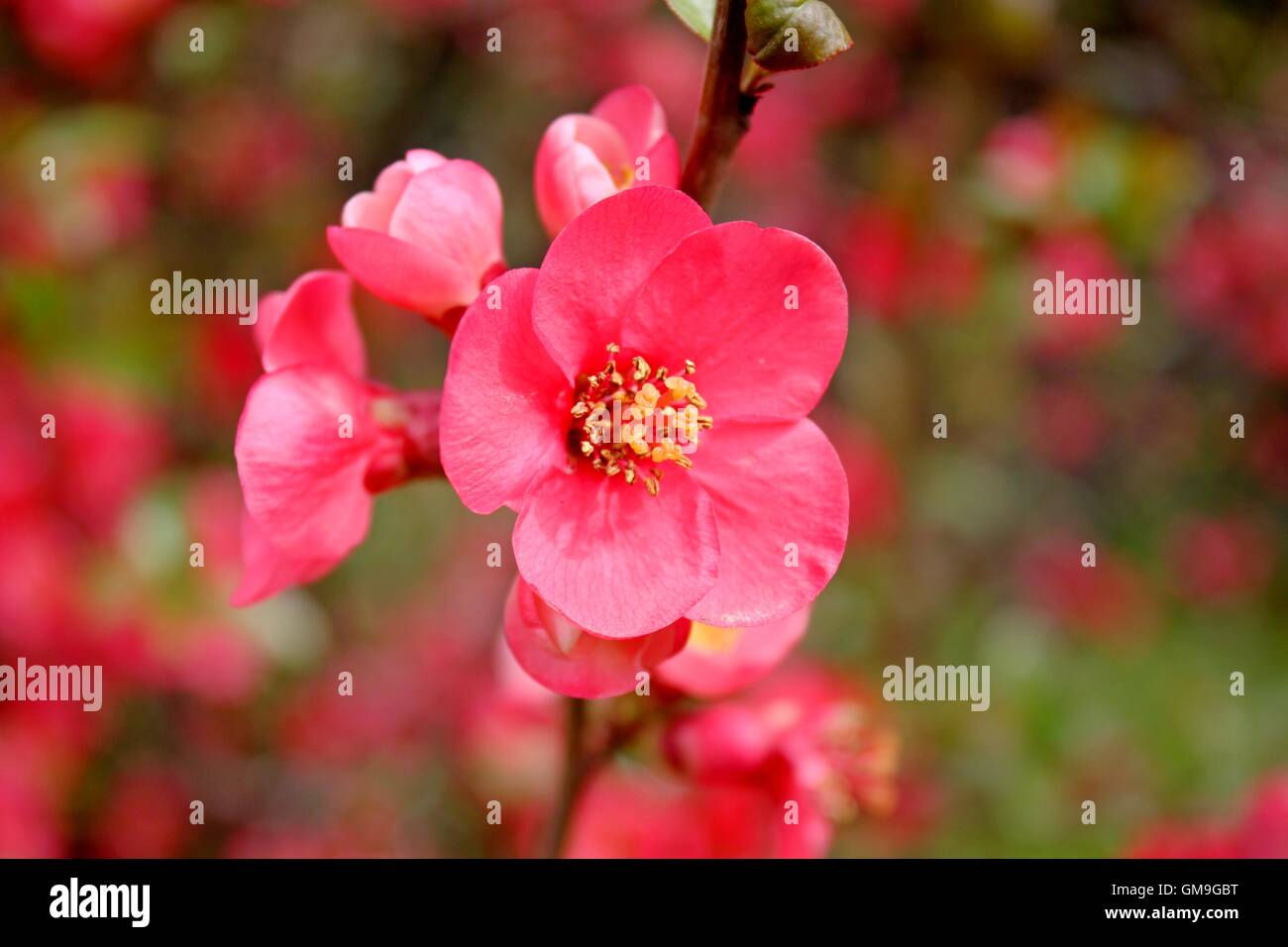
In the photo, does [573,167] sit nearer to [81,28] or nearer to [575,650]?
[575,650]

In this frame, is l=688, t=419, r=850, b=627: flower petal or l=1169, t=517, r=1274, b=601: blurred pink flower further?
l=1169, t=517, r=1274, b=601: blurred pink flower

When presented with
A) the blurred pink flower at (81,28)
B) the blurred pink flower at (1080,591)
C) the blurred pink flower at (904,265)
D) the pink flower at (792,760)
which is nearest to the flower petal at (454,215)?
the pink flower at (792,760)

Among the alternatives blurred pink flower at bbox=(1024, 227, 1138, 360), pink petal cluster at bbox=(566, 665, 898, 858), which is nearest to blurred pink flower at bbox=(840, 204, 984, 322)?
blurred pink flower at bbox=(1024, 227, 1138, 360)

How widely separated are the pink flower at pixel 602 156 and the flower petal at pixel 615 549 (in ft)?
0.62

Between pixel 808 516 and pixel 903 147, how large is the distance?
171 centimetres

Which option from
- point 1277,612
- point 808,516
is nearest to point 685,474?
point 808,516

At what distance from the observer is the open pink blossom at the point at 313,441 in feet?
2.35

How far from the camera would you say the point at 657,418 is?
751mm

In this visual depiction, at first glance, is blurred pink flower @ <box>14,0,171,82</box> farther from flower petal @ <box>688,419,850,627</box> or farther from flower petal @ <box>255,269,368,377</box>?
flower petal @ <box>688,419,850,627</box>

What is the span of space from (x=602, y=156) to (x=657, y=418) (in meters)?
0.20

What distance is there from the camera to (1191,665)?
10.3ft

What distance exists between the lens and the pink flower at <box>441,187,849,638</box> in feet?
2.24

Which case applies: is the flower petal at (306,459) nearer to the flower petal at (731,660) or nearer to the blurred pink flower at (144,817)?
the flower petal at (731,660)

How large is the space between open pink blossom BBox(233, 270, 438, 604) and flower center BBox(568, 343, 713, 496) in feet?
0.37
